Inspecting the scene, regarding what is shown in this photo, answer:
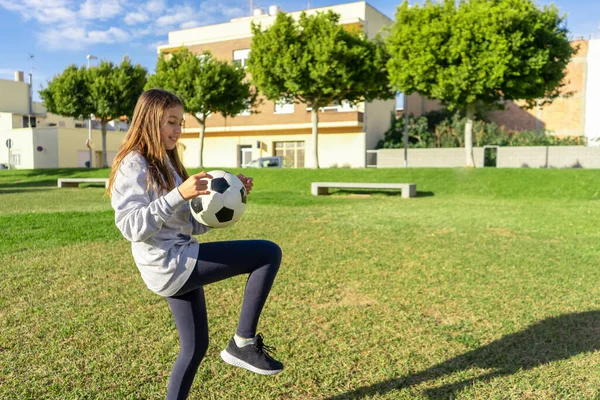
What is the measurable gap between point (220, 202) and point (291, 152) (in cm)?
3656

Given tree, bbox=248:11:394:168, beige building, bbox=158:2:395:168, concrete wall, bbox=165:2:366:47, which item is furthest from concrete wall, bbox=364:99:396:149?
tree, bbox=248:11:394:168

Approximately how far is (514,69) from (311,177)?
9704 mm

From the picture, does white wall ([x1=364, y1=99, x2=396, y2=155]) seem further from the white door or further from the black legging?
the black legging

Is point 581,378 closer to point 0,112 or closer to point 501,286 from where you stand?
point 501,286

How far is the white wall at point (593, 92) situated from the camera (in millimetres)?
39094

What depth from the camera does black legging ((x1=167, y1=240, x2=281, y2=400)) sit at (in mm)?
2314

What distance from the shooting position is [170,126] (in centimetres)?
245

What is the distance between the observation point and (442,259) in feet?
22.0

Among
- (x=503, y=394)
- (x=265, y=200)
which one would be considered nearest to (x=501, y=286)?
(x=503, y=394)

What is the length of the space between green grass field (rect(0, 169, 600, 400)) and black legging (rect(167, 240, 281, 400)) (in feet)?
2.12

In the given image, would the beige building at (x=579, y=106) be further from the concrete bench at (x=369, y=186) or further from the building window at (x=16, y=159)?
the building window at (x=16, y=159)

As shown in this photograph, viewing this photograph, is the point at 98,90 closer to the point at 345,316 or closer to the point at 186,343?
the point at 345,316

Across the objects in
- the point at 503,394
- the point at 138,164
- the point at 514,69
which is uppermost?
the point at 514,69

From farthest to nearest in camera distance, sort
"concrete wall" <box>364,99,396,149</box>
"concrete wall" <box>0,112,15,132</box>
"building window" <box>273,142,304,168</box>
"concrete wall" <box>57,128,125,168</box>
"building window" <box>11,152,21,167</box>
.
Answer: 1. "concrete wall" <box>0,112,15,132</box>
2. "building window" <box>11,152,21,167</box>
3. "concrete wall" <box>57,128,125,168</box>
4. "building window" <box>273,142,304,168</box>
5. "concrete wall" <box>364,99,396,149</box>
